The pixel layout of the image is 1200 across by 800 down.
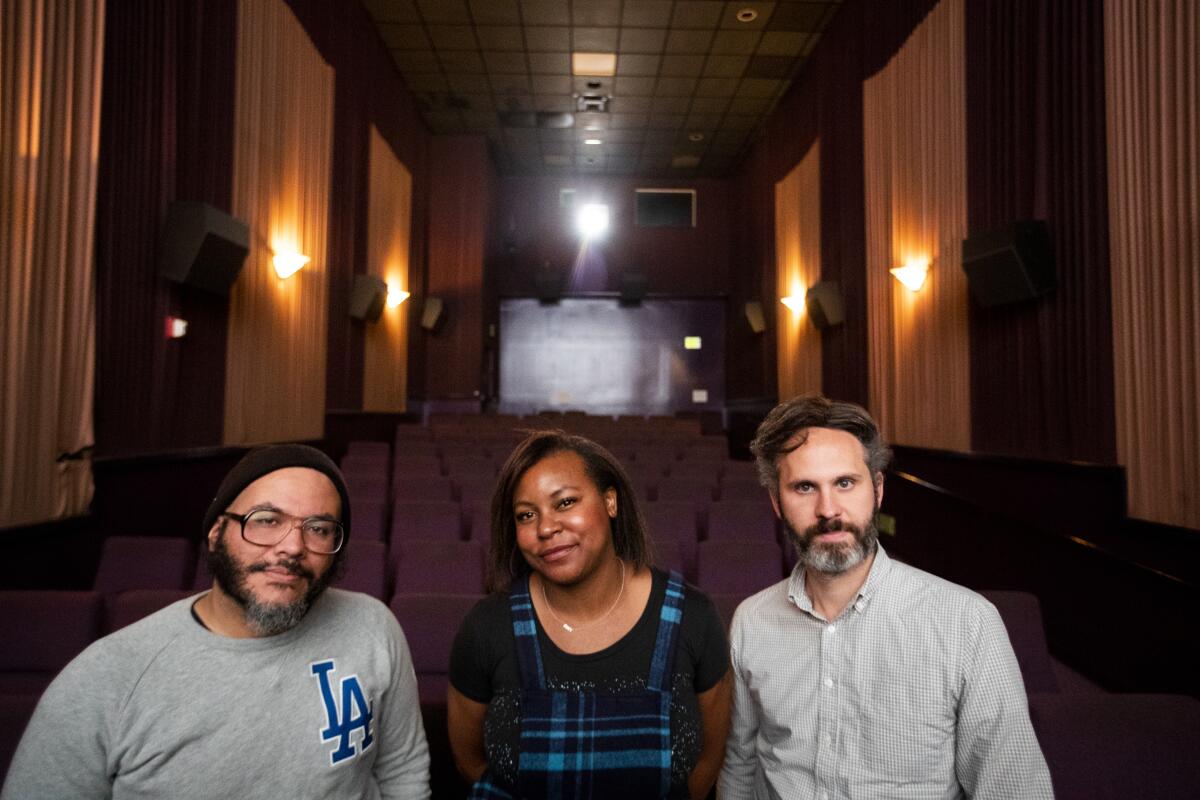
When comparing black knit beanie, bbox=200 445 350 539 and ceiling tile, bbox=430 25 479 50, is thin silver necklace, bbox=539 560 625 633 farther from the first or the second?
ceiling tile, bbox=430 25 479 50

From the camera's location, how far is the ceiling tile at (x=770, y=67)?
912 centimetres

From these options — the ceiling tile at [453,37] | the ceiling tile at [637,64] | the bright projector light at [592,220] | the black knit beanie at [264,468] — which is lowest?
the black knit beanie at [264,468]

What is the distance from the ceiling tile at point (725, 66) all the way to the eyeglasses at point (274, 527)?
31.5 feet

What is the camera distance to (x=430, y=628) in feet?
7.46

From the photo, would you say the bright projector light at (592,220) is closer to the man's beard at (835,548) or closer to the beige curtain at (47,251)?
the beige curtain at (47,251)

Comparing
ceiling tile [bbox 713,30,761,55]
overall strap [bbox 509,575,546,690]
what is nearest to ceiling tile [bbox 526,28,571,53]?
ceiling tile [bbox 713,30,761,55]

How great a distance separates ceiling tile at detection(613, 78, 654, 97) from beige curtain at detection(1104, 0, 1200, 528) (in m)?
7.36

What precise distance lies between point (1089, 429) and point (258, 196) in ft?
21.6

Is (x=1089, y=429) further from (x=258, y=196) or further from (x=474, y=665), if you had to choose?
(x=258, y=196)

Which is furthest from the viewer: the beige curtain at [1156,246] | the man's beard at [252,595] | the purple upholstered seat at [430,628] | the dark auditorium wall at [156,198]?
the dark auditorium wall at [156,198]

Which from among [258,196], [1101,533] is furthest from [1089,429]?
[258,196]

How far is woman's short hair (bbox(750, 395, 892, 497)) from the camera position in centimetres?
149

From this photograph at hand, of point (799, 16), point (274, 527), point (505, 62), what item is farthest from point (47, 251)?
point (799, 16)

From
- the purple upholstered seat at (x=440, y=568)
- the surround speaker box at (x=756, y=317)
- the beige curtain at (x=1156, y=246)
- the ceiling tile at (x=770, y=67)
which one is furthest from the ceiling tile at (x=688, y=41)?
the purple upholstered seat at (x=440, y=568)
